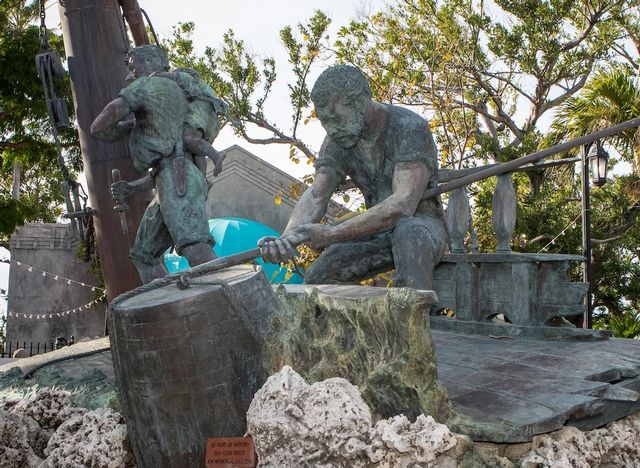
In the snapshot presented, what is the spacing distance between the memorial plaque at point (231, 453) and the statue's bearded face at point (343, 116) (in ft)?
5.85

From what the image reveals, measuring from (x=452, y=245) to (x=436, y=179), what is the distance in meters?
0.70

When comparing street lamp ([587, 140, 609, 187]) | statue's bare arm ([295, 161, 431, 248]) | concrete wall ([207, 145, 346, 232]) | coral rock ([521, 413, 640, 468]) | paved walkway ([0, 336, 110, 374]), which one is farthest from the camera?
concrete wall ([207, 145, 346, 232])

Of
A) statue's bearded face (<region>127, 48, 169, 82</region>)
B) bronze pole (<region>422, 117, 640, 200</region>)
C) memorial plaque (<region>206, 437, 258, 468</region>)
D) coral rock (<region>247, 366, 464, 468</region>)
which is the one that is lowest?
memorial plaque (<region>206, 437, 258, 468</region>)

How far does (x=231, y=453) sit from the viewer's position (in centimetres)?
361

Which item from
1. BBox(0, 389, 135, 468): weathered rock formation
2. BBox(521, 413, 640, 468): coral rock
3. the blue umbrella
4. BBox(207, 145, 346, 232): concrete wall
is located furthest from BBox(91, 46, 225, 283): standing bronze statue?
BBox(207, 145, 346, 232): concrete wall

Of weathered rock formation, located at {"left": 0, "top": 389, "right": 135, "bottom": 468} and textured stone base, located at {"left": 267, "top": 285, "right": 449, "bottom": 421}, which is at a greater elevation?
textured stone base, located at {"left": 267, "top": 285, "right": 449, "bottom": 421}

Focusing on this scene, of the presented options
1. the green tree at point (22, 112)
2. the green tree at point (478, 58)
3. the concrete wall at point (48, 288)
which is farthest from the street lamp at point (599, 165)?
the concrete wall at point (48, 288)

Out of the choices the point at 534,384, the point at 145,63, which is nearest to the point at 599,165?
the point at 145,63

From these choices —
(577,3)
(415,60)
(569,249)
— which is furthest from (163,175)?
(577,3)

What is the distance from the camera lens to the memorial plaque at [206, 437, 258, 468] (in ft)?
11.6

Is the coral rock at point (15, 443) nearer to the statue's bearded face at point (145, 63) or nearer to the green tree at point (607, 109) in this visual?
the statue's bearded face at point (145, 63)

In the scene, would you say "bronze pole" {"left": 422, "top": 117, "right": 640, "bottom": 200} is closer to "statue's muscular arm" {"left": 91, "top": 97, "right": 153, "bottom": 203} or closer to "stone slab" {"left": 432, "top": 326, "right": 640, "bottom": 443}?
"stone slab" {"left": 432, "top": 326, "right": 640, "bottom": 443}

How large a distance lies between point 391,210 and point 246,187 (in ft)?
40.6

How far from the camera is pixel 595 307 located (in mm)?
15922
